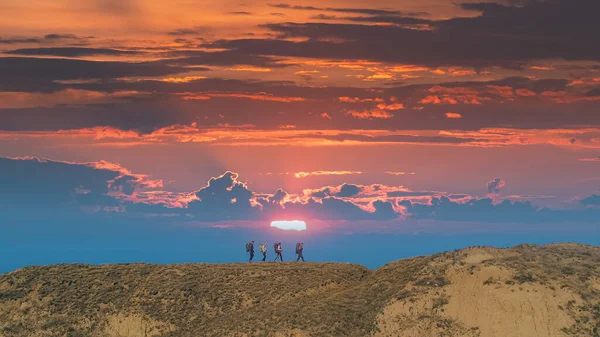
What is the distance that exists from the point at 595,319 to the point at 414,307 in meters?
13.6

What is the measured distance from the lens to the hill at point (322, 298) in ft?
200

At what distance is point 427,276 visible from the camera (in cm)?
6694

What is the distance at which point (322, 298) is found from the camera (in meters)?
70.2

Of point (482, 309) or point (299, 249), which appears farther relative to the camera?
point (299, 249)

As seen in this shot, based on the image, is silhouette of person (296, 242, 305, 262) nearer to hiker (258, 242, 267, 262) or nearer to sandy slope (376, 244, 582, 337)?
hiker (258, 242, 267, 262)

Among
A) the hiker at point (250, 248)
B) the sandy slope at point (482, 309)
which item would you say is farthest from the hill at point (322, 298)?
the hiker at point (250, 248)

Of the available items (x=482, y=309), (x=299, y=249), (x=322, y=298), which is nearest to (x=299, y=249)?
(x=299, y=249)

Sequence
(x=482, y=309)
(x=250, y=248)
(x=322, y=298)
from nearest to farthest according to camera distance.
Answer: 1. (x=482, y=309)
2. (x=322, y=298)
3. (x=250, y=248)

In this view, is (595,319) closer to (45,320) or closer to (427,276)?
(427,276)

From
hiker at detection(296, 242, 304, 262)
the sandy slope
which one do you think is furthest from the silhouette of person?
the sandy slope

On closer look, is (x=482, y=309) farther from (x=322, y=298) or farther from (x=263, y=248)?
(x=263, y=248)

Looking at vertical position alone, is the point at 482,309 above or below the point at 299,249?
below

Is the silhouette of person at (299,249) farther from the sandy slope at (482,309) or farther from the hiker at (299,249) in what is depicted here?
the sandy slope at (482,309)

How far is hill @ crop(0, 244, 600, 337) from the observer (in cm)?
6097
